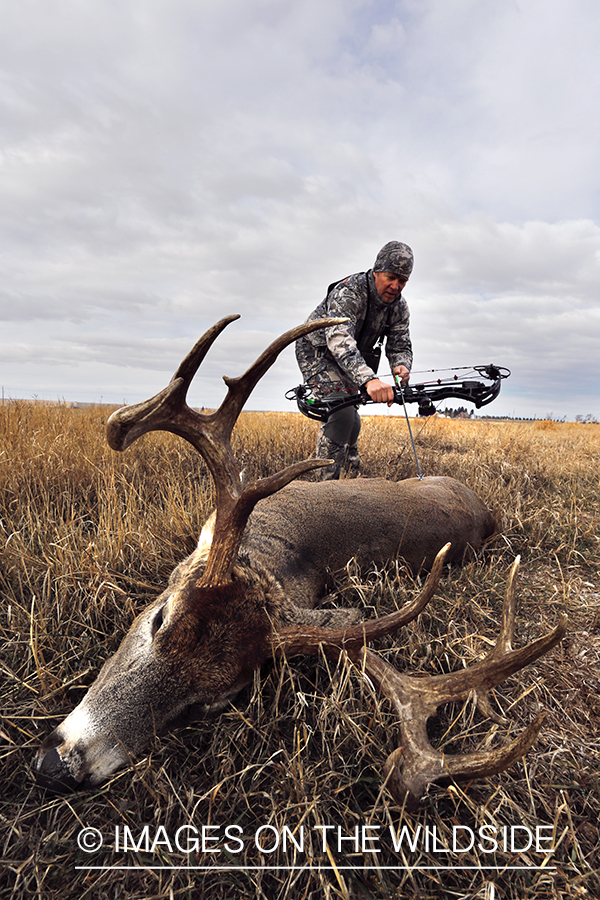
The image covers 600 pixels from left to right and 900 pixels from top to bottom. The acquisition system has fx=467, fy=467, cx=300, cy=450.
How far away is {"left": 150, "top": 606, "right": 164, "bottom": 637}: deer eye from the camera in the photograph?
1.99 metres

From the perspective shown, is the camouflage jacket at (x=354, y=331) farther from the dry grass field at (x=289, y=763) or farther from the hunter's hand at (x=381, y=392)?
the dry grass field at (x=289, y=763)

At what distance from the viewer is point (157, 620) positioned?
80.4 inches

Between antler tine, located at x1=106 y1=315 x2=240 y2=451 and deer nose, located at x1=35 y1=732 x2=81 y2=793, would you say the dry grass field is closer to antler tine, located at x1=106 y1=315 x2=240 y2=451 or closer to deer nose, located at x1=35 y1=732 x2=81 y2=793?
deer nose, located at x1=35 y1=732 x2=81 y2=793

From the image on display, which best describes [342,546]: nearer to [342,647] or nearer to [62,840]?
[342,647]

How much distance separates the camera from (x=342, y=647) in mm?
1888

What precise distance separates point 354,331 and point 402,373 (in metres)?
0.73

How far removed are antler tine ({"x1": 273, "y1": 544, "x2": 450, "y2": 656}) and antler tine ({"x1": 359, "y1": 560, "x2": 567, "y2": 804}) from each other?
0.07 m

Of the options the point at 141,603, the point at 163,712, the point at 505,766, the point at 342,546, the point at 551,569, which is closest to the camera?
the point at 505,766

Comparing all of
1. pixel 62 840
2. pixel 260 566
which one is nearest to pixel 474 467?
pixel 260 566

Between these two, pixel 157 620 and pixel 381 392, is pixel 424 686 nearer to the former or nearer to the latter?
pixel 157 620

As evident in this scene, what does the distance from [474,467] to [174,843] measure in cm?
524

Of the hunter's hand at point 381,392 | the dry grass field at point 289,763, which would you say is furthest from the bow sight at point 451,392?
the dry grass field at point 289,763

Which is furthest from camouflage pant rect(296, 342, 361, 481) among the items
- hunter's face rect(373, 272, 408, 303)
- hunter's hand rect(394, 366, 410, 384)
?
hunter's face rect(373, 272, 408, 303)

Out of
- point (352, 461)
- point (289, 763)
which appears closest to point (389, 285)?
point (352, 461)
